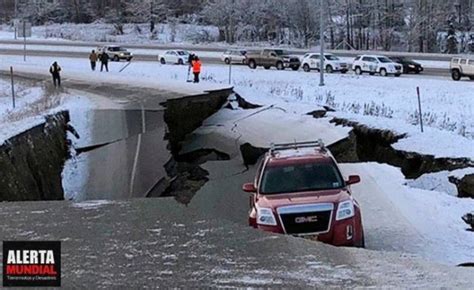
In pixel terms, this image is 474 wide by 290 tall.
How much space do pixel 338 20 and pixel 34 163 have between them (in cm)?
7605

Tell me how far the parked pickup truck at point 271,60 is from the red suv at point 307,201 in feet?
156

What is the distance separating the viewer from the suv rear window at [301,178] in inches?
476

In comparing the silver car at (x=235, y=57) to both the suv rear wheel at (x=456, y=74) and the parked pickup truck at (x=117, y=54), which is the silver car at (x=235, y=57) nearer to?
the parked pickup truck at (x=117, y=54)

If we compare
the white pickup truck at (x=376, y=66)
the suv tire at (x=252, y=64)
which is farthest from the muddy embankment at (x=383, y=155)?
the suv tire at (x=252, y=64)

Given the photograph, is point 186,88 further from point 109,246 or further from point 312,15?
point 312,15

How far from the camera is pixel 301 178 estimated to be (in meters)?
12.2

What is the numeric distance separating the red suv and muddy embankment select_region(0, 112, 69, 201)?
7.15 metres

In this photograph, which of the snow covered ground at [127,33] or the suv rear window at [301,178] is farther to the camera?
the snow covered ground at [127,33]

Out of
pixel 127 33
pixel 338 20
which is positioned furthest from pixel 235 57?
pixel 127 33

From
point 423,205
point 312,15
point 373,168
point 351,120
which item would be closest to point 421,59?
point 312,15

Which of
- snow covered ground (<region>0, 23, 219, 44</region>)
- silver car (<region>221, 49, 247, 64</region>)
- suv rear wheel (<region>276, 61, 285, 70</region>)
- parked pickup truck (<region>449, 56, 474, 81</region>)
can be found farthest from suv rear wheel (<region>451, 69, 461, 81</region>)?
snow covered ground (<region>0, 23, 219, 44</region>)

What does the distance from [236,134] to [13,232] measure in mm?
16799

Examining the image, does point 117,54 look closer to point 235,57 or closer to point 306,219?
point 235,57

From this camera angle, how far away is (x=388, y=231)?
13773 mm
